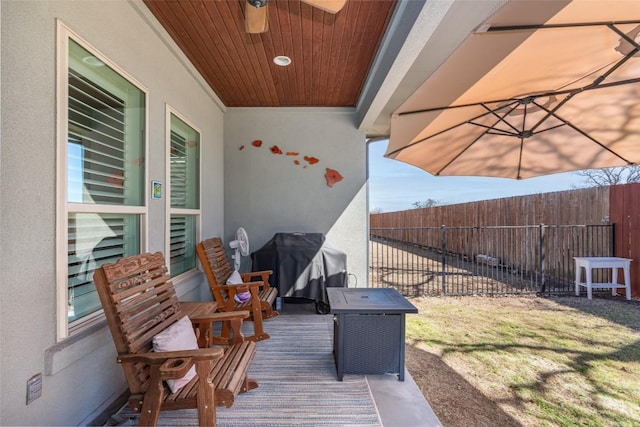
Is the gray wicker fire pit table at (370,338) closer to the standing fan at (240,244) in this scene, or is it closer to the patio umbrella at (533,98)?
the patio umbrella at (533,98)

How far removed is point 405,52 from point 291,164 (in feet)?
9.23

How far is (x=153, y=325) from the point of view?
205cm

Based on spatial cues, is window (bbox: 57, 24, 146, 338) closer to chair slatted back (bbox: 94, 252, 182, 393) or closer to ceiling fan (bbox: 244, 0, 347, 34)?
chair slatted back (bbox: 94, 252, 182, 393)

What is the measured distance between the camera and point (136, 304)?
6.48 feet

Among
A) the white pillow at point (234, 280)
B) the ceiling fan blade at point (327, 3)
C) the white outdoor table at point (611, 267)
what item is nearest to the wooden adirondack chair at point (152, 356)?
the white pillow at point (234, 280)

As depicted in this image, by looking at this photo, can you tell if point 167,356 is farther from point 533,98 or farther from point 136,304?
point 533,98

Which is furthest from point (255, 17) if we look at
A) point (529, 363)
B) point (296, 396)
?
point (529, 363)

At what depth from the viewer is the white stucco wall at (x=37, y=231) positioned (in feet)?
4.67

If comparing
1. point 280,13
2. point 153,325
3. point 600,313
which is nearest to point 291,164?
point 280,13

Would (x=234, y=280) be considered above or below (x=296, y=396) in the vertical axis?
above

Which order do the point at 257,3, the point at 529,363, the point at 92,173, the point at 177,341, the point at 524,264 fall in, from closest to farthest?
the point at 177,341
the point at 92,173
the point at 257,3
the point at 529,363
the point at 524,264

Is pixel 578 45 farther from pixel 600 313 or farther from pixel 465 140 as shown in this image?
pixel 600 313

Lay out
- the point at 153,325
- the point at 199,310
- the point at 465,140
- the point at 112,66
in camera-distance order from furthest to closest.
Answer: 1. the point at 465,140
2. the point at 199,310
3. the point at 112,66
4. the point at 153,325

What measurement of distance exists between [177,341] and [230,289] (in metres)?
1.42
